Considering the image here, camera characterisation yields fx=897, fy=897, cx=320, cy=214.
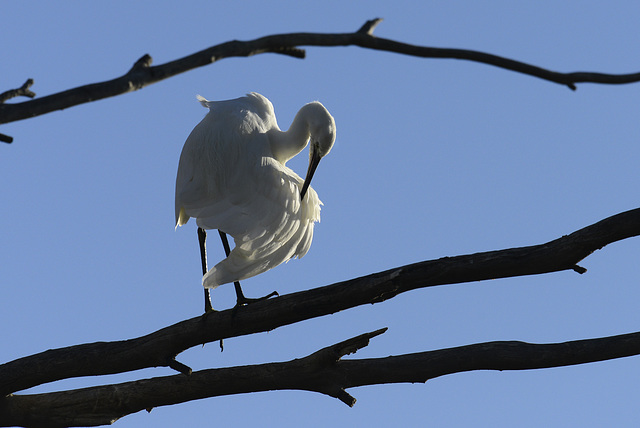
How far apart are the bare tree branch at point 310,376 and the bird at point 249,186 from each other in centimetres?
85

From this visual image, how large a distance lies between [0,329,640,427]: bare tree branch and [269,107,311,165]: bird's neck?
2.08 meters

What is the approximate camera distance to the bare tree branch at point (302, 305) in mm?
4395

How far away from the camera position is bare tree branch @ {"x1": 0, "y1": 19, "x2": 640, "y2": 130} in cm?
302

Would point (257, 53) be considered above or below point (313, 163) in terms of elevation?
below

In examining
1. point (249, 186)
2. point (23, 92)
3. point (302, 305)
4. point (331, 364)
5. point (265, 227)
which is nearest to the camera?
point (23, 92)

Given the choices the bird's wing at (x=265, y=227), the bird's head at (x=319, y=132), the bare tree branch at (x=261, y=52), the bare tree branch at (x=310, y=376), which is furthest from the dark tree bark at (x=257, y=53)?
the bird's head at (x=319, y=132)

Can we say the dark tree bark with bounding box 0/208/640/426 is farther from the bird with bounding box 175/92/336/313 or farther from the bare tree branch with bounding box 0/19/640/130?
the bare tree branch with bounding box 0/19/640/130

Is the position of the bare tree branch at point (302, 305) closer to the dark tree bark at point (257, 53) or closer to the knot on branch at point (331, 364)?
the knot on branch at point (331, 364)

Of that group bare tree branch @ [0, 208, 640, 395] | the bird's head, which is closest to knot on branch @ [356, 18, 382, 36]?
bare tree branch @ [0, 208, 640, 395]

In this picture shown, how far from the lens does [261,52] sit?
3.23 m

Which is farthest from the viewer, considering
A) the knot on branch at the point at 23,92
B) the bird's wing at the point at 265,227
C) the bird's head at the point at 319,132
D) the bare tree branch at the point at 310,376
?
the bird's head at the point at 319,132

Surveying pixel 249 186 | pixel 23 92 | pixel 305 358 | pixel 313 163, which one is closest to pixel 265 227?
pixel 249 186

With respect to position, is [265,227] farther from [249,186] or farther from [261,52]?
[261,52]

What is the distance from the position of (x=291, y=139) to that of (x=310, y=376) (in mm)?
2232
